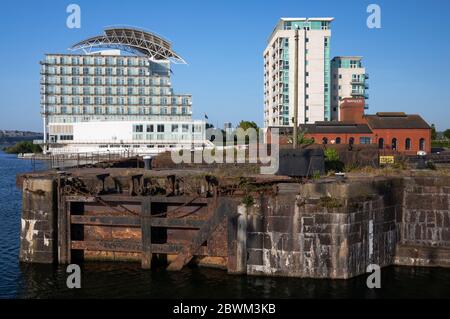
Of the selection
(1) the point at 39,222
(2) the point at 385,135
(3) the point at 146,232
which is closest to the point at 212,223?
(3) the point at 146,232

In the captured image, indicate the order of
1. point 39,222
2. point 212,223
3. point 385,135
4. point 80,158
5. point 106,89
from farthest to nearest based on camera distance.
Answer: point 106,89 → point 385,135 → point 80,158 → point 39,222 → point 212,223

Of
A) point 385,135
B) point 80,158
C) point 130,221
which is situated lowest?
point 130,221

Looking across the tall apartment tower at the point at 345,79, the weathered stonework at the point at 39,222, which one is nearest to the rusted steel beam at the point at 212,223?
the weathered stonework at the point at 39,222

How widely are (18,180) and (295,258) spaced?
13.5 meters

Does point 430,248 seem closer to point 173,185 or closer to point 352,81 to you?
point 173,185

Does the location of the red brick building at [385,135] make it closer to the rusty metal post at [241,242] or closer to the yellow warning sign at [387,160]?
the yellow warning sign at [387,160]

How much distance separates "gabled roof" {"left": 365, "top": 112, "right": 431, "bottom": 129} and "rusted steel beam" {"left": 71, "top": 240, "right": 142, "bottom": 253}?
60.7 metres

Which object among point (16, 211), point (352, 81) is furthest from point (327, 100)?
Result: point (16, 211)

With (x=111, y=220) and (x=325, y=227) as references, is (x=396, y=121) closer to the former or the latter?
(x=325, y=227)

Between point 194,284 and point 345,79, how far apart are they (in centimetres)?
11393

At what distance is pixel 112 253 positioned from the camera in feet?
72.9

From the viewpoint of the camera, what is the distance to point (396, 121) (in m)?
76.2

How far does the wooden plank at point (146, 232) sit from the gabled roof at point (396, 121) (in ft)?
198

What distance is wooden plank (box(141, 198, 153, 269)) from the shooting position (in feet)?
68.2
